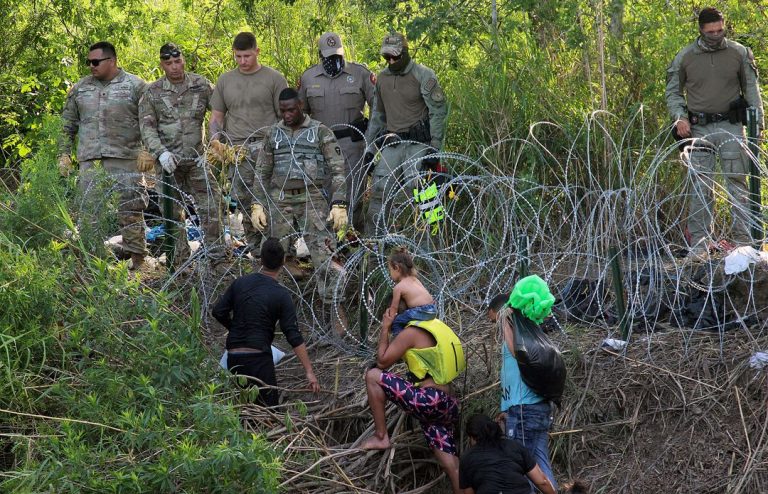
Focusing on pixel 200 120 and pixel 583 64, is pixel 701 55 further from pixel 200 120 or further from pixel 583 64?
pixel 200 120

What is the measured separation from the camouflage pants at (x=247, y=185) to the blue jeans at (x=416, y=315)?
218 centimetres

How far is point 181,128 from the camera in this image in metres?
9.09

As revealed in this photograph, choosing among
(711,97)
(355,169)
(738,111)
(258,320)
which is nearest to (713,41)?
(711,97)

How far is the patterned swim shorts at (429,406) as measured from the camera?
6234mm

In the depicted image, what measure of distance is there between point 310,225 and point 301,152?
53 cm

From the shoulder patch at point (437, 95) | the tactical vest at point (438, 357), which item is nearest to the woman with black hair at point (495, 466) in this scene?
the tactical vest at point (438, 357)

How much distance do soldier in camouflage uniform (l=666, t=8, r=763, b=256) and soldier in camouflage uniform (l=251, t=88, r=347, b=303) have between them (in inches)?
99.6

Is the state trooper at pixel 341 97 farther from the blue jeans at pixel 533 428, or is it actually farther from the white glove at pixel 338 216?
the blue jeans at pixel 533 428

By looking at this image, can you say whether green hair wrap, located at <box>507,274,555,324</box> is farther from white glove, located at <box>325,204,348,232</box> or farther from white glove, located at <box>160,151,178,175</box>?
white glove, located at <box>160,151,178,175</box>

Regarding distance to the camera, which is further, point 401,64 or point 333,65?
point 333,65

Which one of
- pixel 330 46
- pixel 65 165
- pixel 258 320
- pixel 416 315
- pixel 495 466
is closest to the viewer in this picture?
pixel 495 466

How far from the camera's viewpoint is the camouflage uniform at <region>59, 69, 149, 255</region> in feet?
29.4

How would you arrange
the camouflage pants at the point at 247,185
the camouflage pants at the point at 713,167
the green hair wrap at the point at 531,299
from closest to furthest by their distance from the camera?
the green hair wrap at the point at 531,299 < the camouflage pants at the point at 713,167 < the camouflage pants at the point at 247,185

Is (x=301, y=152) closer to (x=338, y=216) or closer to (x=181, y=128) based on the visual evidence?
(x=338, y=216)
